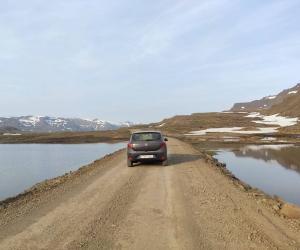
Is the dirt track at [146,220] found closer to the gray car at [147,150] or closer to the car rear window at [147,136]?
the gray car at [147,150]

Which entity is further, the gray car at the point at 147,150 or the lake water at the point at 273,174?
the gray car at the point at 147,150

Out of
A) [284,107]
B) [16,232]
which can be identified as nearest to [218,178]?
[16,232]

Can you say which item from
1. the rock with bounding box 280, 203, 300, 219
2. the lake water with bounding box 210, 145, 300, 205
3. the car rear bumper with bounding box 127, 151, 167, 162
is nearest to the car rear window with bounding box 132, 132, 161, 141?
the car rear bumper with bounding box 127, 151, 167, 162

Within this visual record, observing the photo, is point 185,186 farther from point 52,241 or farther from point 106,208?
point 52,241

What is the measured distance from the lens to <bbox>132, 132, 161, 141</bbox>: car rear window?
80.5 feet

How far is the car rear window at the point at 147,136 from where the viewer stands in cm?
2454

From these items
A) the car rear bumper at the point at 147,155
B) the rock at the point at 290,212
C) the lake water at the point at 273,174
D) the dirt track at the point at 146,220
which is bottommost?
the lake water at the point at 273,174

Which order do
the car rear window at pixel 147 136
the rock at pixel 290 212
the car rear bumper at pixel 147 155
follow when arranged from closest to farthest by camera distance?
the rock at pixel 290 212, the car rear bumper at pixel 147 155, the car rear window at pixel 147 136

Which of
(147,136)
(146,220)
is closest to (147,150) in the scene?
(147,136)

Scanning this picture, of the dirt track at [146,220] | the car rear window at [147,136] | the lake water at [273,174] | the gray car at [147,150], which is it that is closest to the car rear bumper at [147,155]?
the gray car at [147,150]

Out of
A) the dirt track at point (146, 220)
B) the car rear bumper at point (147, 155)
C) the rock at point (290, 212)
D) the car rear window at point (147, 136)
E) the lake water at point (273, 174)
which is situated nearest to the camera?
the dirt track at point (146, 220)

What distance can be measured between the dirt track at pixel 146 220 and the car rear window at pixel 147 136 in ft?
24.5

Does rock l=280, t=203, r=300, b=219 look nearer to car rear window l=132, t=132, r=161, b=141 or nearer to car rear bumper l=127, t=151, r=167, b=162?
car rear bumper l=127, t=151, r=167, b=162

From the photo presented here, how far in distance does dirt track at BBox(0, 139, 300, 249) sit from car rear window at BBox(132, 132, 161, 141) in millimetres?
7465
